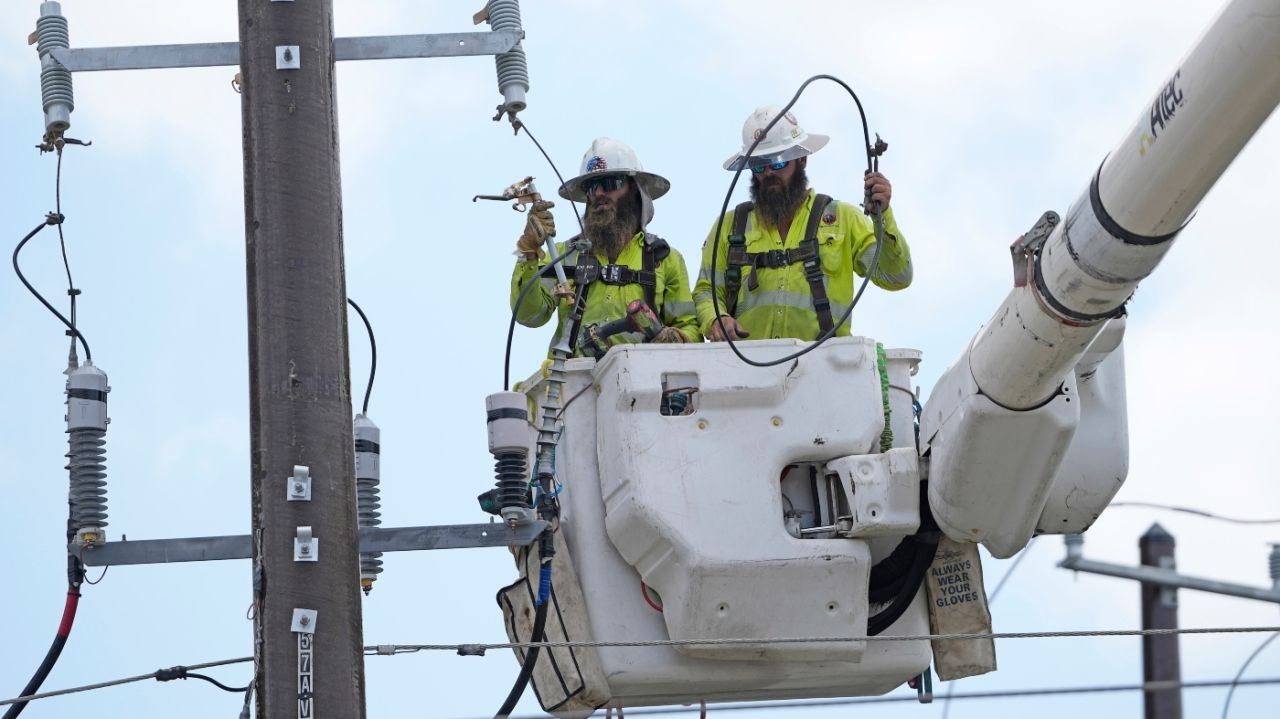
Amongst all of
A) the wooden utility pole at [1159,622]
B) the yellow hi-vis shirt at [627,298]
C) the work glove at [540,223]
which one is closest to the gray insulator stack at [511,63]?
the work glove at [540,223]

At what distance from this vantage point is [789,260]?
976 cm

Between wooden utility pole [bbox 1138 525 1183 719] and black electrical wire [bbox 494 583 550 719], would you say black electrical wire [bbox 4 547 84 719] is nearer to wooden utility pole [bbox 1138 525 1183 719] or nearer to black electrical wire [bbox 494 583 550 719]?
black electrical wire [bbox 494 583 550 719]

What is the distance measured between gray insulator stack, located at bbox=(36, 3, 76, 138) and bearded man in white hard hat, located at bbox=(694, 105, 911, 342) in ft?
9.61

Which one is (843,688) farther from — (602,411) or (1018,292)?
(1018,292)

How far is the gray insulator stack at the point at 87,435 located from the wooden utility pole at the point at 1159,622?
4.06m

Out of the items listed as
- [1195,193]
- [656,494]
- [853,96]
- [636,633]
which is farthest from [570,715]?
[1195,193]

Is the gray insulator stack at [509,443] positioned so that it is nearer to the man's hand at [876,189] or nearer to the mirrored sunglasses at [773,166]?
the man's hand at [876,189]

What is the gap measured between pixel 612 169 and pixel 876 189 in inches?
62.5

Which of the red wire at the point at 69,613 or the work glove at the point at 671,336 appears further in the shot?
the work glove at the point at 671,336

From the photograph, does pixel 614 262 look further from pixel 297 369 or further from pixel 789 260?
pixel 297 369

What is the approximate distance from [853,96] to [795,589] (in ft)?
6.65

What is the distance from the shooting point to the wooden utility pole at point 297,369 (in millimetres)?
7418

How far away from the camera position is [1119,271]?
7.13 meters

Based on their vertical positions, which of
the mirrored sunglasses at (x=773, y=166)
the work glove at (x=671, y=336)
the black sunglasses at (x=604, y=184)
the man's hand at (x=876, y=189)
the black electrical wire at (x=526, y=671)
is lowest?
the black electrical wire at (x=526, y=671)
